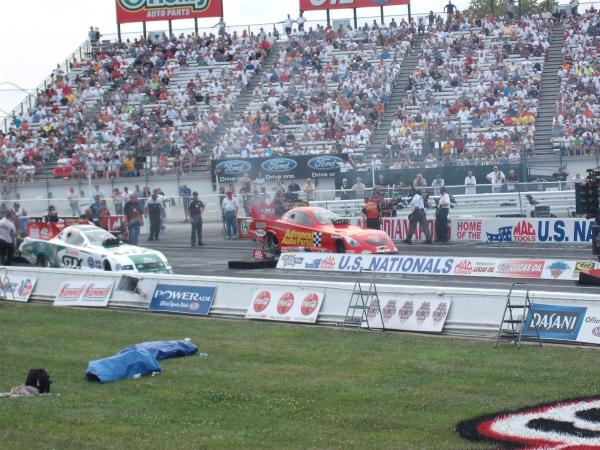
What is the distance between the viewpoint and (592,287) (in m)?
23.7

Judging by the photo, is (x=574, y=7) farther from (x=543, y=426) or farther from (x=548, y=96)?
(x=543, y=426)

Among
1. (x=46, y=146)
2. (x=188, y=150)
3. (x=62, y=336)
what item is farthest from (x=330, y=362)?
(x=46, y=146)

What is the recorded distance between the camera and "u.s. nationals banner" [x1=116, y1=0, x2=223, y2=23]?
206 feet

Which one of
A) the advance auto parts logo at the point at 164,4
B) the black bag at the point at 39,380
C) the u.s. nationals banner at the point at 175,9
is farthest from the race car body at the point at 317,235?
the advance auto parts logo at the point at 164,4

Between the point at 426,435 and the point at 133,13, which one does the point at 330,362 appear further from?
the point at 133,13

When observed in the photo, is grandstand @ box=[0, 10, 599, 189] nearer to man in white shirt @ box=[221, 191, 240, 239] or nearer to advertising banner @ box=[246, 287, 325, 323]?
man in white shirt @ box=[221, 191, 240, 239]

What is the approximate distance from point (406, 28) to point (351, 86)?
6.18m

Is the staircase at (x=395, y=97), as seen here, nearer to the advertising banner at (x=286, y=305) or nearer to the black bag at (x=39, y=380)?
the advertising banner at (x=286, y=305)

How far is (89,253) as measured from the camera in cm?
2866

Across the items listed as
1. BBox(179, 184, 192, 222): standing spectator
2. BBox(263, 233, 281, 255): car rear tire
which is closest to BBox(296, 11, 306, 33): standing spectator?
BBox(179, 184, 192, 222): standing spectator

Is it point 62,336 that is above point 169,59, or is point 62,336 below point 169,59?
below

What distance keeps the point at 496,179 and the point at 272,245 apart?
11.2 m

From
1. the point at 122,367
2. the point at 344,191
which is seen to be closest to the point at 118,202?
the point at 344,191

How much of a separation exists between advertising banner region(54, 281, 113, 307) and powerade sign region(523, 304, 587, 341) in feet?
35.7
